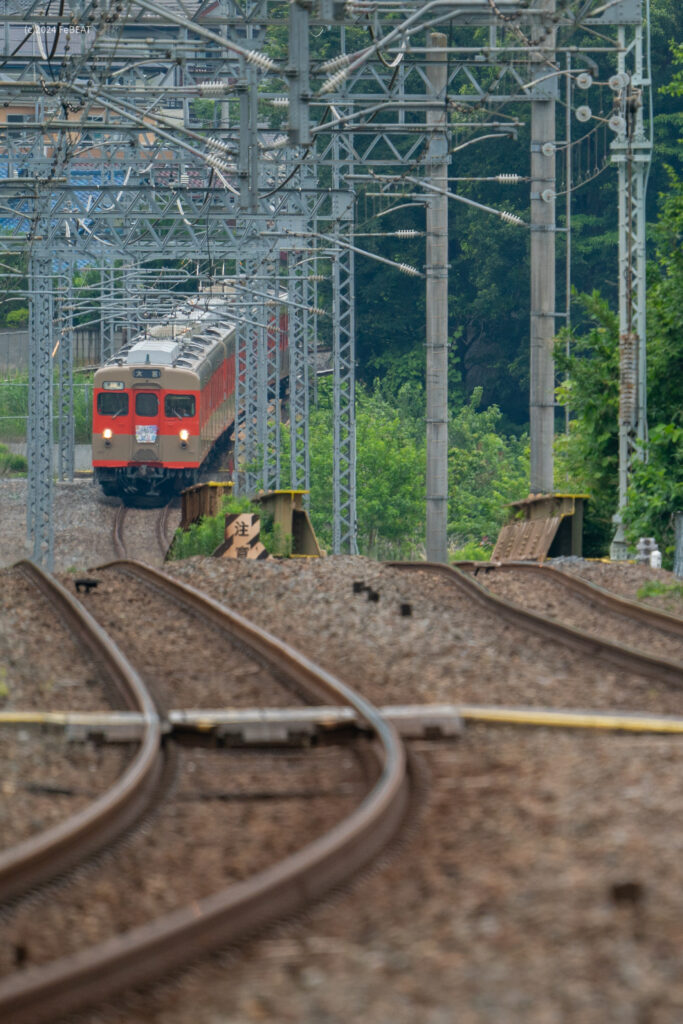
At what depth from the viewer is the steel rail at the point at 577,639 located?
10246 mm

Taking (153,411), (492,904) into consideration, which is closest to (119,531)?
(153,411)

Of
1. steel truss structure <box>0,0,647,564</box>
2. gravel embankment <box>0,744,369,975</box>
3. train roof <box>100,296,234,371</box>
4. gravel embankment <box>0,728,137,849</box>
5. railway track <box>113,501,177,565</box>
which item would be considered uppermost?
steel truss structure <box>0,0,647,564</box>

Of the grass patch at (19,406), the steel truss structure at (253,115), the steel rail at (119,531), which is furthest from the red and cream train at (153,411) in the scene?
the grass patch at (19,406)

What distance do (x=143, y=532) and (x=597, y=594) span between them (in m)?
26.4

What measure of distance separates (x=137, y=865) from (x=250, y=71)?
14.2 m

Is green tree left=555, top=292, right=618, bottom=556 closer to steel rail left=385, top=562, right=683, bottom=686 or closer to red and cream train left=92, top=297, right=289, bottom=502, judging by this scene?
steel rail left=385, top=562, right=683, bottom=686

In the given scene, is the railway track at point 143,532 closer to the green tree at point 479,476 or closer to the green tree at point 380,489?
A: the green tree at point 380,489

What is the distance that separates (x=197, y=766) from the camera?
7844mm

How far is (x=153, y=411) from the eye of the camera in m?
42.6

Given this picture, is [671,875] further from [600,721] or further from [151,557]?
[151,557]

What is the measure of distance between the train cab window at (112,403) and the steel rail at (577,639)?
90.1ft

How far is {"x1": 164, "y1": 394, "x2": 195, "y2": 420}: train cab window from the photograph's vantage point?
139 feet

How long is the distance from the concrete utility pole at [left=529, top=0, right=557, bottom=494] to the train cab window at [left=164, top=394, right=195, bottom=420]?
63.2ft

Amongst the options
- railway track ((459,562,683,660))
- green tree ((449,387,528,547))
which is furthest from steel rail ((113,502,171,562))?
railway track ((459,562,683,660))
